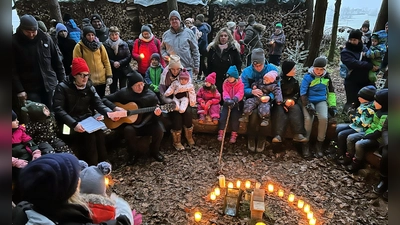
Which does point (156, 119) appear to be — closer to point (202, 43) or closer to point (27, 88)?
point (27, 88)

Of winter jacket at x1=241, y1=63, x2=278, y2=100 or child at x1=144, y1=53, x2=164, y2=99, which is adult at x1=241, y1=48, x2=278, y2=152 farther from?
child at x1=144, y1=53, x2=164, y2=99

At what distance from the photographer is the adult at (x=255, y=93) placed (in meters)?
4.95

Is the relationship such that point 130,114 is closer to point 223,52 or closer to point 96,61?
point 96,61

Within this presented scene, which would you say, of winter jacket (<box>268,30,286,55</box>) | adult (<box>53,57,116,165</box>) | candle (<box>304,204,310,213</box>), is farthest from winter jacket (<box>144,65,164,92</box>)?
winter jacket (<box>268,30,286,55</box>)

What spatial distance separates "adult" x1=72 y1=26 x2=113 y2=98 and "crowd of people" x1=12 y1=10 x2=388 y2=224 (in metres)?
0.02

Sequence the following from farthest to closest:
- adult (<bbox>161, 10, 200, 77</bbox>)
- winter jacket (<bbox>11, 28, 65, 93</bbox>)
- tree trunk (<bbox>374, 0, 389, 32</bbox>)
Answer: tree trunk (<bbox>374, 0, 389, 32</bbox>), adult (<bbox>161, 10, 200, 77</bbox>), winter jacket (<bbox>11, 28, 65, 93</bbox>)

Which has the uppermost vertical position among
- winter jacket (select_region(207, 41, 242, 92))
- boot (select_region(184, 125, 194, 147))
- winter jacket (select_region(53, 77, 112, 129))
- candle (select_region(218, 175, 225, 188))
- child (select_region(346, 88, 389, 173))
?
winter jacket (select_region(207, 41, 242, 92))

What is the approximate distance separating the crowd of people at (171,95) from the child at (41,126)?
12mm

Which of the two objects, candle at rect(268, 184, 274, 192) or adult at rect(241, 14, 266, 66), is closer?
candle at rect(268, 184, 274, 192)

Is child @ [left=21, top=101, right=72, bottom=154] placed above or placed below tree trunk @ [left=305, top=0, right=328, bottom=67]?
below

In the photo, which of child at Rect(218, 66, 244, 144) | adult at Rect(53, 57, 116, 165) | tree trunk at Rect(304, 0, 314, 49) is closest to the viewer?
adult at Rect(53, 57, 116, 165)

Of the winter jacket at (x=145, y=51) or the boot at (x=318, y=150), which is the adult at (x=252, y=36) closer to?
the winter jacket at (x=145, y=51)

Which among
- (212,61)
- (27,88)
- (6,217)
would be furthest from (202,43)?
(6,217)

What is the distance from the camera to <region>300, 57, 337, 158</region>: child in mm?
4828
